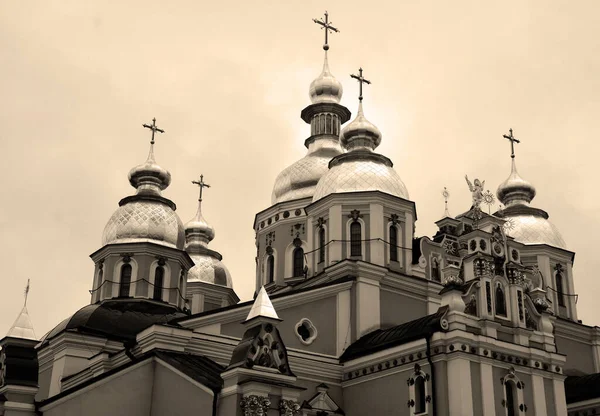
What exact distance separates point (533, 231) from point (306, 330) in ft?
36.8

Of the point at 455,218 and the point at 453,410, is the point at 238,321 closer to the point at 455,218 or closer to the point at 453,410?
the point at 453,410

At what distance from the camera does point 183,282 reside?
28531mm

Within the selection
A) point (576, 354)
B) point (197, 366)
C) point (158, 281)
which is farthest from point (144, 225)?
point (576, 354)

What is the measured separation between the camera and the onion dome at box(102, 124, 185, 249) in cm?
2789

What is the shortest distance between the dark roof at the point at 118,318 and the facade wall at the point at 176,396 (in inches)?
172

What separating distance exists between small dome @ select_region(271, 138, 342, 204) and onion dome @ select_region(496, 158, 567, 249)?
640cm

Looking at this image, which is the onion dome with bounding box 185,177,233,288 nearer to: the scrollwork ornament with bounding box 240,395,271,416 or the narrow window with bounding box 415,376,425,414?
the narrow window with bounding box 415,376,425,414

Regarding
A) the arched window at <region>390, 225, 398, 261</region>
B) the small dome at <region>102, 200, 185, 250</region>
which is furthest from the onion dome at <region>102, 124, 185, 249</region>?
the arched window at <region>390, 225, 398, 261</region>

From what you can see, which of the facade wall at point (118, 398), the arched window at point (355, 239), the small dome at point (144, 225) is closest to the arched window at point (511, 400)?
the arched window at point (355, 239)

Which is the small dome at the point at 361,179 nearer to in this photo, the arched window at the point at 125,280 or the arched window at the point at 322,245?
the arched window at the point at 322,245

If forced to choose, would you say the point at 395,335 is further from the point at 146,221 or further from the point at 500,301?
the point at 146,221

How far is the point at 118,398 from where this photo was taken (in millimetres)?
19656

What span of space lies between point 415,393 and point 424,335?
1358 millimetres

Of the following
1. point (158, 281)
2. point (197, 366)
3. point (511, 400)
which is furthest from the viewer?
point (158, 281)
